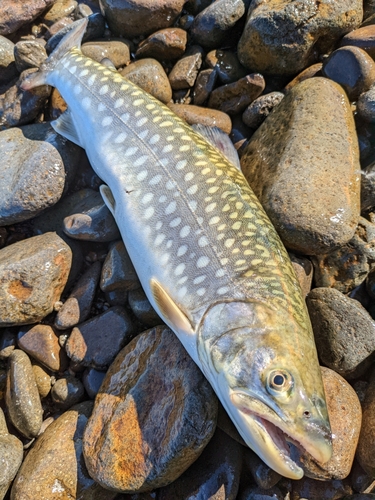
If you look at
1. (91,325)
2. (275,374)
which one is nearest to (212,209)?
(275,374)

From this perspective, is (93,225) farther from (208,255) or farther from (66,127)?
(208,255)

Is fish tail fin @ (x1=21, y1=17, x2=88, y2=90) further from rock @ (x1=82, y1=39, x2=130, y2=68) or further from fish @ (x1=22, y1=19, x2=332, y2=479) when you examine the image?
rock @ (x1=82, y1=39, x2=130, y2=68)

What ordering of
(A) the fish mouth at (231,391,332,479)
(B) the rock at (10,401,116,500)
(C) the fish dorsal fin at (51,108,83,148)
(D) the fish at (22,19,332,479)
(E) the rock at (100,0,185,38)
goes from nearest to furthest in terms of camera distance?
(A) the fish mouth at (231,391,332,479) < (D) the fish at (22,19,332,479) < (B) the rock at (10,401,116,500) < (C) the fish dorsal fin at (51,108,83,148) < (E) the rock at (100,0,185,38)

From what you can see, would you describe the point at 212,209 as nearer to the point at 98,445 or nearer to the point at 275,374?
the point at 275,374

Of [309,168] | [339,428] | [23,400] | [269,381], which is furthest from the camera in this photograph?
[309,168]

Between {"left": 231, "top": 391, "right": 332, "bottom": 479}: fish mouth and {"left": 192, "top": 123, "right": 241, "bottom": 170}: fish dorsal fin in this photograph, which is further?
{"left": 192, "top": 123, "right": 241, "bottom": 170}: fish dorsal fin

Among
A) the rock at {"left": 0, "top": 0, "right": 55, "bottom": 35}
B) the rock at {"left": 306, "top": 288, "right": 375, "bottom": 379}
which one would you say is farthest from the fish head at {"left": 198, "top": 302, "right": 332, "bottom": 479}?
the rock at {"left": 0, "top": 0, "right": 55, "bottom": 35}

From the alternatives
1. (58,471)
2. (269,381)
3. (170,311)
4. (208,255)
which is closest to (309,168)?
(208,255)
